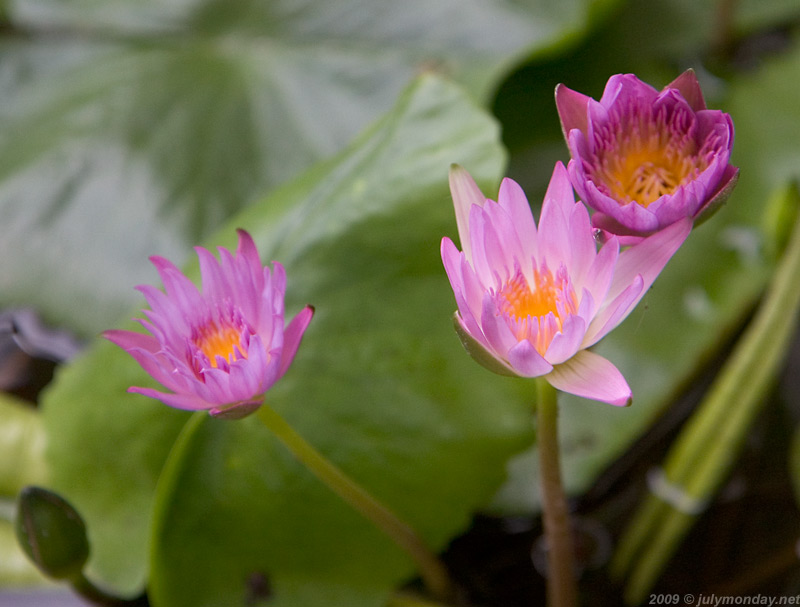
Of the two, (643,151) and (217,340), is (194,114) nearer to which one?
(217,340)

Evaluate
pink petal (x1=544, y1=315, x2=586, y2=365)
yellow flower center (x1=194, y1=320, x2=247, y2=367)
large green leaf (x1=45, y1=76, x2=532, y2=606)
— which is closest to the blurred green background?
large green leaf (x1=45, y1=76, x2=532, y2=606)

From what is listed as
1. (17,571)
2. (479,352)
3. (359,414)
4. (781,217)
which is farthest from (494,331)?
(17,571)

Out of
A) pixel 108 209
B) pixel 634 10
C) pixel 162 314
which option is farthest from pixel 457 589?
pixel 634 10

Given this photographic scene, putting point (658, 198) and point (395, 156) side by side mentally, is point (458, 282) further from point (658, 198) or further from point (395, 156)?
point (395, 156)

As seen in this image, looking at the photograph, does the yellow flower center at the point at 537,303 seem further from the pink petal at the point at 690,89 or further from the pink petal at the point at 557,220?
the pink petal at the point at 690,89

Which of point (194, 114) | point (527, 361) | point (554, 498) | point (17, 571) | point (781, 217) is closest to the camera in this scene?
point (527, 361)

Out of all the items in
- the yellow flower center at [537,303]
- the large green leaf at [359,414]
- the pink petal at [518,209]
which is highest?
the pink petal at [518,209]

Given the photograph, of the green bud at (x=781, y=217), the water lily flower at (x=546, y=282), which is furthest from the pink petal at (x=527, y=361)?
the green bud at (x=781, y=217)
